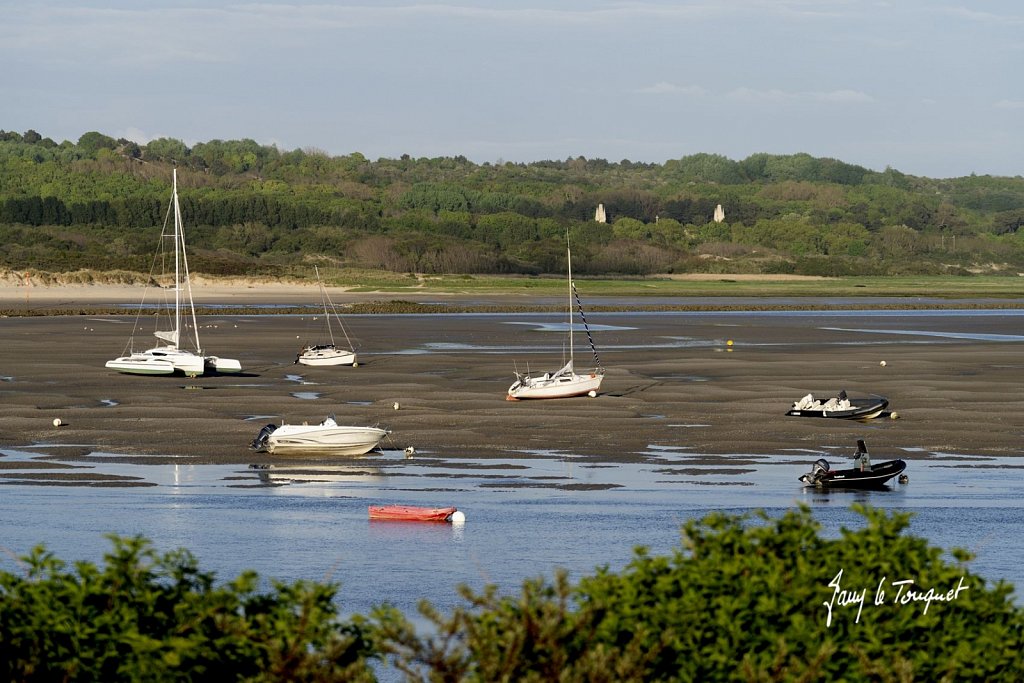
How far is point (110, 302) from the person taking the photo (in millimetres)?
131000

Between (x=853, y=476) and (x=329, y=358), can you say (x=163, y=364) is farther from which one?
(x=853, y=476)

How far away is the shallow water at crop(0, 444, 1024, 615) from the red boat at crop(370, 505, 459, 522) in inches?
11.8

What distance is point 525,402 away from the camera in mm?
49219

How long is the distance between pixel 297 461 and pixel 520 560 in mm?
13774

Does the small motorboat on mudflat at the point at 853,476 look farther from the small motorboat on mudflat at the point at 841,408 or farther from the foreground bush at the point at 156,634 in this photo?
the foreground bush at the point at 156,634

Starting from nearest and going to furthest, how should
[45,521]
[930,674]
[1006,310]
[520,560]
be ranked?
[930,674]
[520,560]
[45,521]
[1006,310]

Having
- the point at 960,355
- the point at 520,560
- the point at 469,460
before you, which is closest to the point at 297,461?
the point at 469,460

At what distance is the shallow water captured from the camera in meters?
24.0

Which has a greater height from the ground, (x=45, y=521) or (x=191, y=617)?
(x=191, y=617)

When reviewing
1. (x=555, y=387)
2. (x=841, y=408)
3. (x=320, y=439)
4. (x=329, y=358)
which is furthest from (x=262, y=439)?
(x=329, y=358)

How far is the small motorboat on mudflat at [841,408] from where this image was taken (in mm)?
44094

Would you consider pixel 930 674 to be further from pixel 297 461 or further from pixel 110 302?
pixel 110 302

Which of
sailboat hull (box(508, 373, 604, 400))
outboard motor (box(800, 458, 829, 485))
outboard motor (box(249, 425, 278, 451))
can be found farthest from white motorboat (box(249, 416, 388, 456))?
sailboat hull (box(508, 373, 604, 400))

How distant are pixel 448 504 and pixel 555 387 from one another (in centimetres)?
1977
